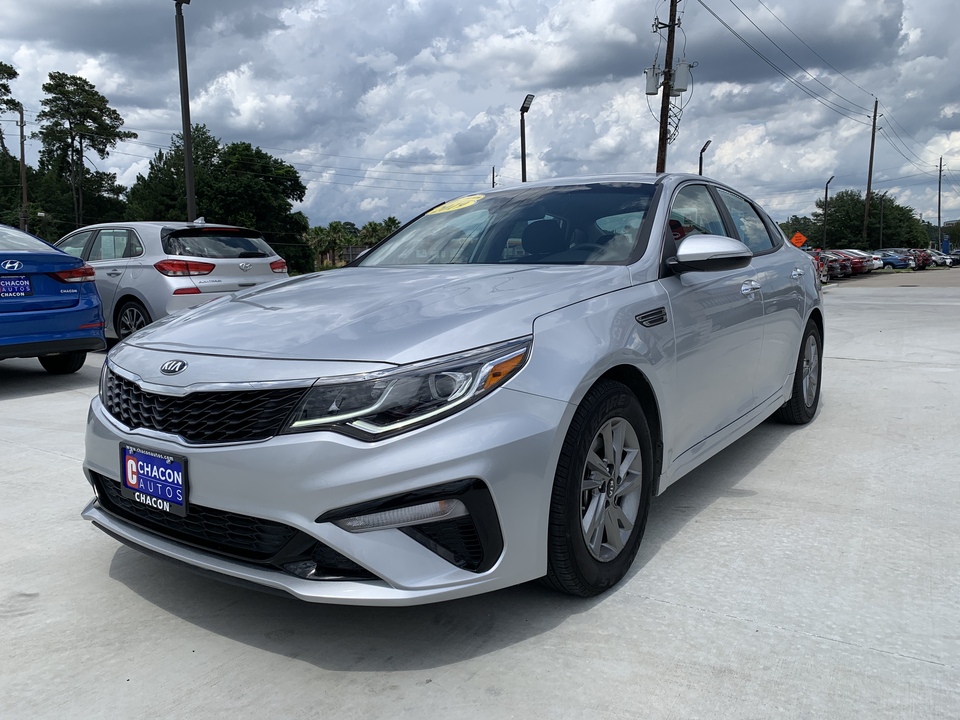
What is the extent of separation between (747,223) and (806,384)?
1211 millimetres

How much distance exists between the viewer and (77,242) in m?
9.95

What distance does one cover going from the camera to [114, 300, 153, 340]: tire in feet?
29.1

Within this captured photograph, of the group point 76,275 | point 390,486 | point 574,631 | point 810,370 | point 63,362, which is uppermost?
point 76,275

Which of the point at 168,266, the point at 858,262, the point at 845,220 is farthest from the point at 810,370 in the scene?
the point at 845,220

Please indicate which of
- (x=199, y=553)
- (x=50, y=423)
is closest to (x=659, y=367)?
(x=199, y=553)

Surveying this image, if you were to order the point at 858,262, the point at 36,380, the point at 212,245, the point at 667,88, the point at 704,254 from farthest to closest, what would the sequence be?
the point at 858,262 < the point at 667,88 < the point at 212,245 < the point at 36,380 < the point at 704,254

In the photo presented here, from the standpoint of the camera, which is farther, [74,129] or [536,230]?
[74,129]

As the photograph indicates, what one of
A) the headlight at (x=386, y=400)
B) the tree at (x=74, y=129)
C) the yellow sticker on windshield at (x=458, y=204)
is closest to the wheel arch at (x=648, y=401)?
the headlight at (x=386, y=400)

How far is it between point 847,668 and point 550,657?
84cm

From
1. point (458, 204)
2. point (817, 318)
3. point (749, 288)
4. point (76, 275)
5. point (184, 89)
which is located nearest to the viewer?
point (749, 288)

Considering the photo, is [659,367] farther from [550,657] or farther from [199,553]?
[199,553]

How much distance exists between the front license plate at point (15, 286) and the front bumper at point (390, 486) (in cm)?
485

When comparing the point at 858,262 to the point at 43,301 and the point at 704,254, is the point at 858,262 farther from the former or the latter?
the point at 704,254

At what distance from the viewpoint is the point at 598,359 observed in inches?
106
